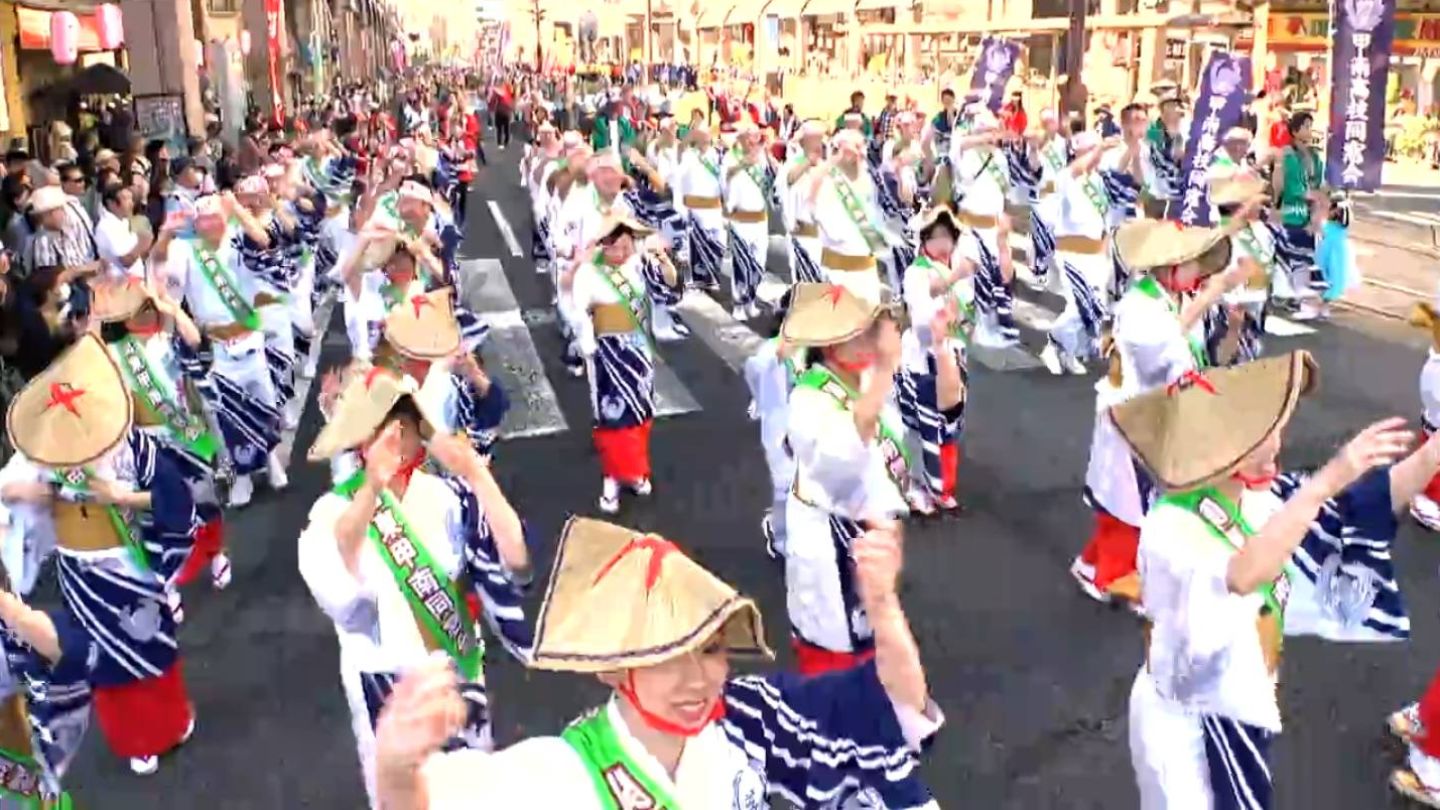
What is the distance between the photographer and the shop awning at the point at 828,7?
39.2 metres

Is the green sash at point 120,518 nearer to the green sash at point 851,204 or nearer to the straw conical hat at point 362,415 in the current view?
the straw conical hat at point 362,415

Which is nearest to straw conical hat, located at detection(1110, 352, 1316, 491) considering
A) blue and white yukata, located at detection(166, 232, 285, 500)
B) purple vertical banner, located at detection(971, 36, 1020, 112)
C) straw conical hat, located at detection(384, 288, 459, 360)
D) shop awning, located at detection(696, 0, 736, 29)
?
straw conical hat, located at detection(384, 288, 459, 360)

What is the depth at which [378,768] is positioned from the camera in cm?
205

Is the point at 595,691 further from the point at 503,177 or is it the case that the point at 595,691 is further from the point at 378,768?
the point at 503,177

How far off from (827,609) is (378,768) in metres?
2.47

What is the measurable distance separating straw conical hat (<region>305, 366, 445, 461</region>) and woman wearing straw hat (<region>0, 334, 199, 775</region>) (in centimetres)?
106

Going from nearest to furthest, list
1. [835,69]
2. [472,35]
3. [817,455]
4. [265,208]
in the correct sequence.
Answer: [817,455] → [265,208] → [835,69] → [472,35]

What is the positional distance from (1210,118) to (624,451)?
204 inches

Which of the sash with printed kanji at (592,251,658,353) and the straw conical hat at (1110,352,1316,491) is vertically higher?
the straw conical hat at (1110,352,1316,491)

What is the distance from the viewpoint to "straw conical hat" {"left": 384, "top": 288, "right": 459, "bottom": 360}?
5.18m

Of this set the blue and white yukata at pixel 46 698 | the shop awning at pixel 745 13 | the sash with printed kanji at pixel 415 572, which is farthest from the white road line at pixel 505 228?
the shop awning at pixel 745 13

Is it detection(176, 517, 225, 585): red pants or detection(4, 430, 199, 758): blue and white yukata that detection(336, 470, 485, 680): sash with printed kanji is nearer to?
detection(4, 430, 199, 758): blue and white yukata

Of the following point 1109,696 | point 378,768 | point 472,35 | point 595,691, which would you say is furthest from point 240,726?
point 472,35

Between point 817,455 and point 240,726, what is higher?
point 817,455
